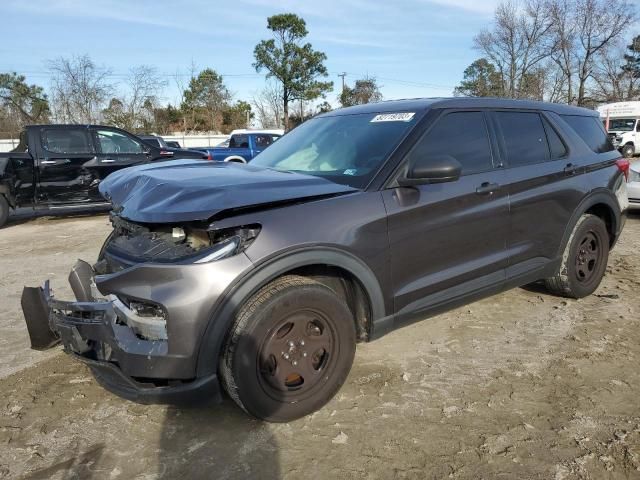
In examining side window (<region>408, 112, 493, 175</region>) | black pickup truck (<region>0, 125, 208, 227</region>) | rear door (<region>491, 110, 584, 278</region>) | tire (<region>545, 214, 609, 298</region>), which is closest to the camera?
side window (<region>408, 112, 493, 175</region>)

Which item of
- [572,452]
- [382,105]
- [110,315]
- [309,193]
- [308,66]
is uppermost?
[308,66]

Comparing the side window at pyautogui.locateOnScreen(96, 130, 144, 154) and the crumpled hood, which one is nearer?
the crumpled hood

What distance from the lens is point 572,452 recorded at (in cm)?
250

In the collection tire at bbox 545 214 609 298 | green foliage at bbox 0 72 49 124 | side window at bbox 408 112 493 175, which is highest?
green foliage at bbox 0 72 49 124

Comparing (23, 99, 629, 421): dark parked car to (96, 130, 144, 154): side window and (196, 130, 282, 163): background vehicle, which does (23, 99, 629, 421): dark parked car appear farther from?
(196, 130, 282, 163): background vehicle

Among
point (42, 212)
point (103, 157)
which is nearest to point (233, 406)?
point (103, 157)

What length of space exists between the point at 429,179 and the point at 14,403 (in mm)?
2804

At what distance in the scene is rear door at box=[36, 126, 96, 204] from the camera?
925 centimetres

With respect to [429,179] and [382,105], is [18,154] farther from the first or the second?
[429,179]

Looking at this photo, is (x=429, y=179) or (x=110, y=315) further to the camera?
(x=429, y=179)

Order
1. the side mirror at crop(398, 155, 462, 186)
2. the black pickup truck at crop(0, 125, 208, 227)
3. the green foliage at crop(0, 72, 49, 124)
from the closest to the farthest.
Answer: the side mirror at crop(398, 155, 462, 186)
the black pickup truck at crop(0, 125, 208, 227)
the green foliage at crop(0, 72, 49, 124)

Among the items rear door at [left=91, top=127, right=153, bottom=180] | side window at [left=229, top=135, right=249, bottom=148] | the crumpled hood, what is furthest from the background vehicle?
the crumpled hood

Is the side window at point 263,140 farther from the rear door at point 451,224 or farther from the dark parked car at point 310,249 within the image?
the rear door at point 451,224

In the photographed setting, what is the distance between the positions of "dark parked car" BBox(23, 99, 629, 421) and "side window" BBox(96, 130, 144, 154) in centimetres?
688
